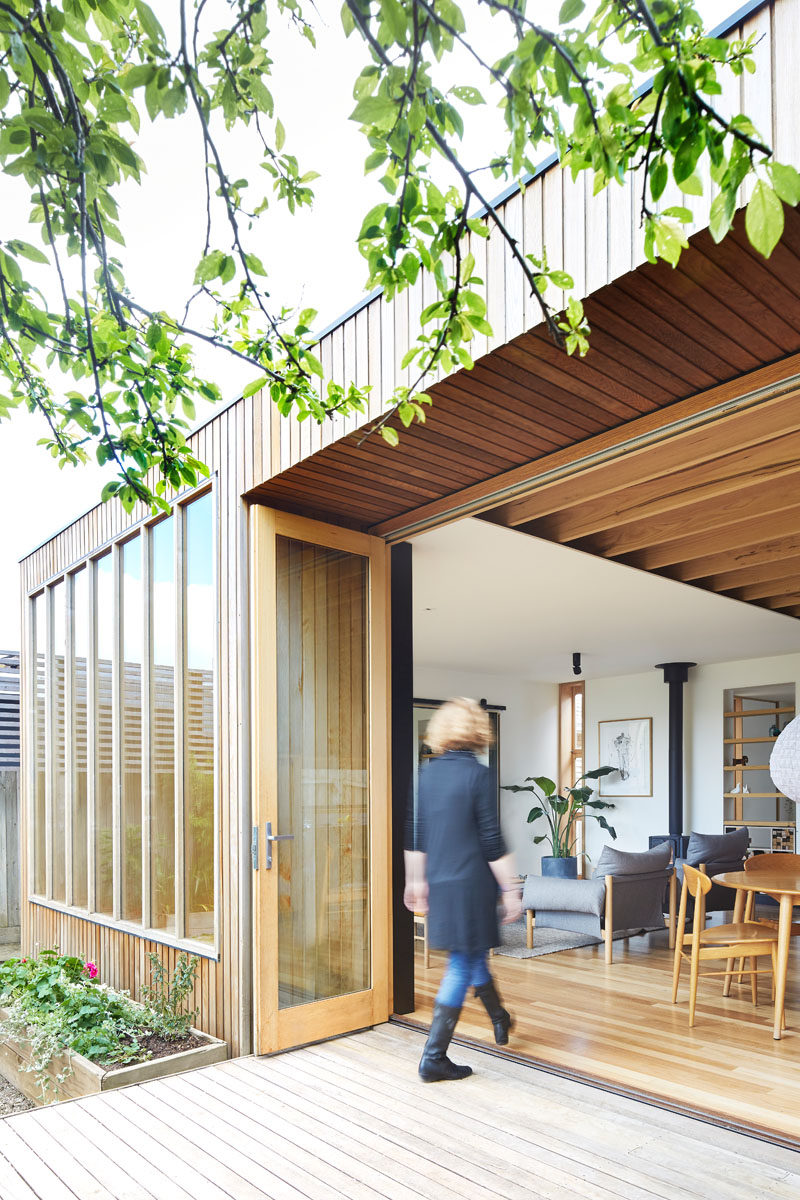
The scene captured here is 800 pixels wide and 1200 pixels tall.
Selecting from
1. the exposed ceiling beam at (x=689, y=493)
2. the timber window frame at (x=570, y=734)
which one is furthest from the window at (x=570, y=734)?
the exposed ceiling beam at (x=689, y=493)

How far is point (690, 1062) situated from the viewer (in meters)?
4.24

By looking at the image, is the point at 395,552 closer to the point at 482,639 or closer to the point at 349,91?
the point at 349,91

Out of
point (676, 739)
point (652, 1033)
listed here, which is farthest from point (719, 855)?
point (676, 739)

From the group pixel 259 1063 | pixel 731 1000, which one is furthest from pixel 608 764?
pixel 259 1063

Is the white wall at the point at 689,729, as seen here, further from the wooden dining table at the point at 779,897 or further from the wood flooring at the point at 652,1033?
the wooden dining table at the point at 779,897

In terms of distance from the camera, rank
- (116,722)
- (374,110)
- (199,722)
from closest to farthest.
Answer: (374,110), (199,722), (116,722)

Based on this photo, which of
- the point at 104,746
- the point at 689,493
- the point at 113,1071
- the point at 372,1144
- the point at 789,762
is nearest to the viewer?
the point at 789,762

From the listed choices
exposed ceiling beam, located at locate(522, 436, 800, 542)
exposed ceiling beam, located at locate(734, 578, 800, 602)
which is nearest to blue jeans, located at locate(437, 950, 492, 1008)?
exposed ceiling beam, located at locate(522, 436, 800, 542)

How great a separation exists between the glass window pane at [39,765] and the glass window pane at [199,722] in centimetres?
267

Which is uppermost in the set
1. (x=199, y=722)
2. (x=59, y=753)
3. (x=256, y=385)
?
(x=256, y=385)

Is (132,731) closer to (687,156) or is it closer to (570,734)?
(687,156)

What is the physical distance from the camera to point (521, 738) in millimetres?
12555

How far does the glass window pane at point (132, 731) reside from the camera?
5465mm

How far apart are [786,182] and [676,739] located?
392 inches
